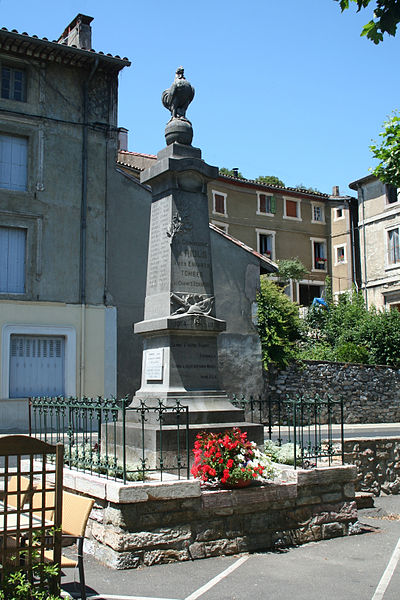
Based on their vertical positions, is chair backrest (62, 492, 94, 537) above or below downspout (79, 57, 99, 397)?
below

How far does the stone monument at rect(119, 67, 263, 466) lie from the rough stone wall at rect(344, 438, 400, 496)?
266 cm

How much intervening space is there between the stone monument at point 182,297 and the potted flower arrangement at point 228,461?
104 centimetres

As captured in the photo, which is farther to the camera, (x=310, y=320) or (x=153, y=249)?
(x=310, y=320)

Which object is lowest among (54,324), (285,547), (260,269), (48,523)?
(285,547)

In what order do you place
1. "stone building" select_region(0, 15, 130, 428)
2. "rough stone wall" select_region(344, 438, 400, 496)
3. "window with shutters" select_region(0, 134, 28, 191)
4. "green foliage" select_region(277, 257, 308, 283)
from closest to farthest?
"rough stone wall" select_region(344, 438, 400, 496), "stone building" select_region(0, 15, 130, 428), "window with shutters" select_region(0, 134, 28, 191), "green foliage" select_region(277, 257, 308, 283)

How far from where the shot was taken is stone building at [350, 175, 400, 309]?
3509 centimetres

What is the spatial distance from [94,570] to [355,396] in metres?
19.0

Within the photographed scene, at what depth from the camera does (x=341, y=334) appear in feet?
97.7

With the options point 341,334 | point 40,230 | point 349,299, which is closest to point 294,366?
point 341,334

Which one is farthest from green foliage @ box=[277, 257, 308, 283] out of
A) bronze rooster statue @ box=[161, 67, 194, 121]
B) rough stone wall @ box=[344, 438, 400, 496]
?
bronze rooster statue @ box=[161, 67, 194, 121]

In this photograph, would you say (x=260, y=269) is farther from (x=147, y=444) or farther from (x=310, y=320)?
(x=147, y=444)

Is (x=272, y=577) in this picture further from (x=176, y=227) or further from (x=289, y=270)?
(x=289, y=270)

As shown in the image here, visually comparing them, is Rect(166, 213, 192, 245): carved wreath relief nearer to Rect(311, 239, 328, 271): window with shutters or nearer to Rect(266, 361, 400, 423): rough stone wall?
Rect(266, 361, 400, 423): rough stone wall

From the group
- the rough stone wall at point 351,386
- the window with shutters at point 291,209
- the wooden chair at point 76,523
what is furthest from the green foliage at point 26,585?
the window with shutters at point 291,209
